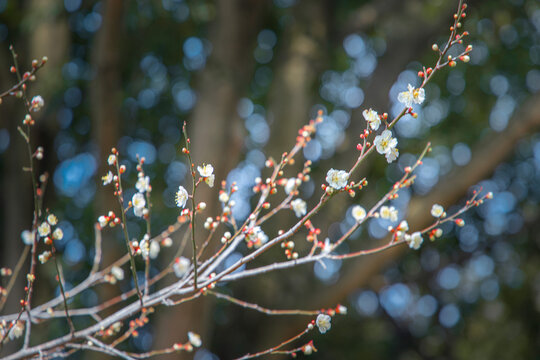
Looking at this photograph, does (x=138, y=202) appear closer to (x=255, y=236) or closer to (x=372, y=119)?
(x=255, y=236)

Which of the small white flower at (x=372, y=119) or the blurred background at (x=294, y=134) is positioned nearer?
the small white flower at (x=372, y=119)

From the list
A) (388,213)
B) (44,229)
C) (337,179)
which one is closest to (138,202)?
(44,229)

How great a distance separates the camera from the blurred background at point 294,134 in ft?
10.6

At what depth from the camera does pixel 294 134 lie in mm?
3855

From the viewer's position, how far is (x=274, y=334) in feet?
11.6

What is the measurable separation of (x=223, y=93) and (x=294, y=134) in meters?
0.78

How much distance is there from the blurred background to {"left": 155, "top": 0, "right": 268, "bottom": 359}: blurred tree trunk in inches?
0.4

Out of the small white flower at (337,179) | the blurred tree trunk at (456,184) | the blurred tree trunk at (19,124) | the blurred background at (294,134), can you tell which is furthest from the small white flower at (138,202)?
the blurred tree trunk at (19,124)

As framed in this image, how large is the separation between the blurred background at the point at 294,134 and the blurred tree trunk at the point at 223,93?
1 cm

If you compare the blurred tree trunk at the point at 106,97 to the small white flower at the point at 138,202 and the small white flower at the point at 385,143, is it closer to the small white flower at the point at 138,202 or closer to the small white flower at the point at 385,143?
the small white flower at the point at 138,202

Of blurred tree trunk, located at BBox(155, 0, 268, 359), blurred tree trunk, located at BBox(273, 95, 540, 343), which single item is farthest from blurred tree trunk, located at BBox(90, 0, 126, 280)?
blurred tree trunk, located at BBox(273, 95, 540, 343)

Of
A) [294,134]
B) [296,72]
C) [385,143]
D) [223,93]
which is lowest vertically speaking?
[385,143]

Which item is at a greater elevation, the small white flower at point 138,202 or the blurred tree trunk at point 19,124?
the blurred tree trunk at point 19,124

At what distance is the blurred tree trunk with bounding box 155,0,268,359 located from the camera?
307cm
